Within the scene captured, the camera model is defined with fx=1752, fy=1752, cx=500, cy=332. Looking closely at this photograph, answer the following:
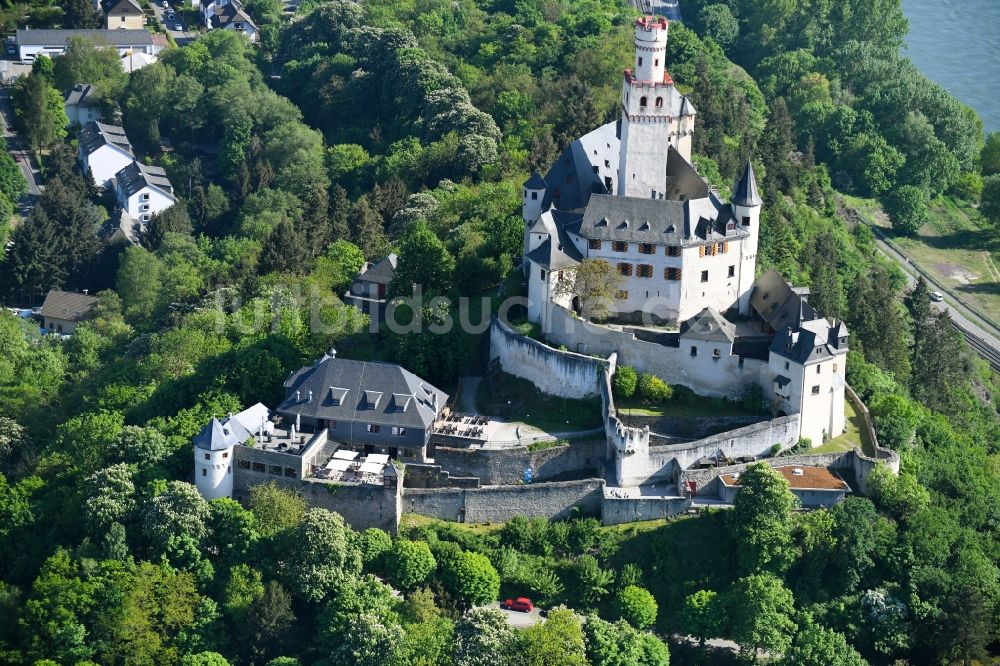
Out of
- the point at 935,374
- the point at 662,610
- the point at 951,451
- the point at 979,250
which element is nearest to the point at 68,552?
the point at 662,610

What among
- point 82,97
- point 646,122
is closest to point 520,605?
point 646,122

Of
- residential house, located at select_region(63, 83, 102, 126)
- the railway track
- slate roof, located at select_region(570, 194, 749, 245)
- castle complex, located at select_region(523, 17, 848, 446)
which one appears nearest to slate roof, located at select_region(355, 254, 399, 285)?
castle complex, located at select_region(523, 17, 848, 446)

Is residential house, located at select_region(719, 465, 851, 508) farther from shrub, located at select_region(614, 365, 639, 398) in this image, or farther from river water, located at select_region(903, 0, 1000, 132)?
river water, located at select_region(903, 0, 1000, 132)

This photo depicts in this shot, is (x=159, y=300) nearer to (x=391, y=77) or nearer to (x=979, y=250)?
(x=391, y=77)

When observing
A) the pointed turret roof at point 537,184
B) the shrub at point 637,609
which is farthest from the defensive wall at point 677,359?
the shrub at point 637,609

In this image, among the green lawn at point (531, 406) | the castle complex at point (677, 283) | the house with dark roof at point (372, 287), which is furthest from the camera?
the house with dark roof at point (372, 287)

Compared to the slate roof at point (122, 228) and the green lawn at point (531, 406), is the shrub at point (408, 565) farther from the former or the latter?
the slate roof at point (122, 228)
